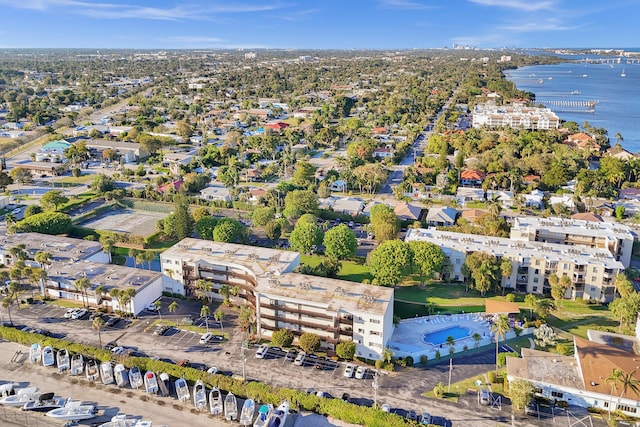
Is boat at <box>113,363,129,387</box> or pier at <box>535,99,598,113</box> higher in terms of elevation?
pier at <box>535,99,598,113</box>

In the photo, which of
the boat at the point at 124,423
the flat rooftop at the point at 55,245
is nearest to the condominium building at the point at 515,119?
the flat rooftop at the point at 55,245

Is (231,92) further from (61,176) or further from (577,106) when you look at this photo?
(577,106)

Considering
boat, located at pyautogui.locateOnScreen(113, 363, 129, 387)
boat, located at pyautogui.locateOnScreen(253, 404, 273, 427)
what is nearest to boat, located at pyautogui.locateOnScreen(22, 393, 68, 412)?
boat, located at pyautogui.locateOnScreen(113, 363, 129, 387)

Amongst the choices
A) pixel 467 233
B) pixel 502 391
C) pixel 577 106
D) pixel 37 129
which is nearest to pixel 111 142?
pixel 37 129

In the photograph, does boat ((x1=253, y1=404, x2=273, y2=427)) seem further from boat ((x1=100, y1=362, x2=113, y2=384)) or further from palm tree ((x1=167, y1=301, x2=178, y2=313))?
palm tree ((x1=167, y1=301, x2=178, y2=313))

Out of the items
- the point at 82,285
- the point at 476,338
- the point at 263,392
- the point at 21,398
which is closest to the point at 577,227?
the point at 476,338

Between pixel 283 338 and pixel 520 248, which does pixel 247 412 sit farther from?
pixel 520 248

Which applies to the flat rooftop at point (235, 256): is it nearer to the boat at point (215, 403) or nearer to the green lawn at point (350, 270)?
the green lawn at point (350, 270)
